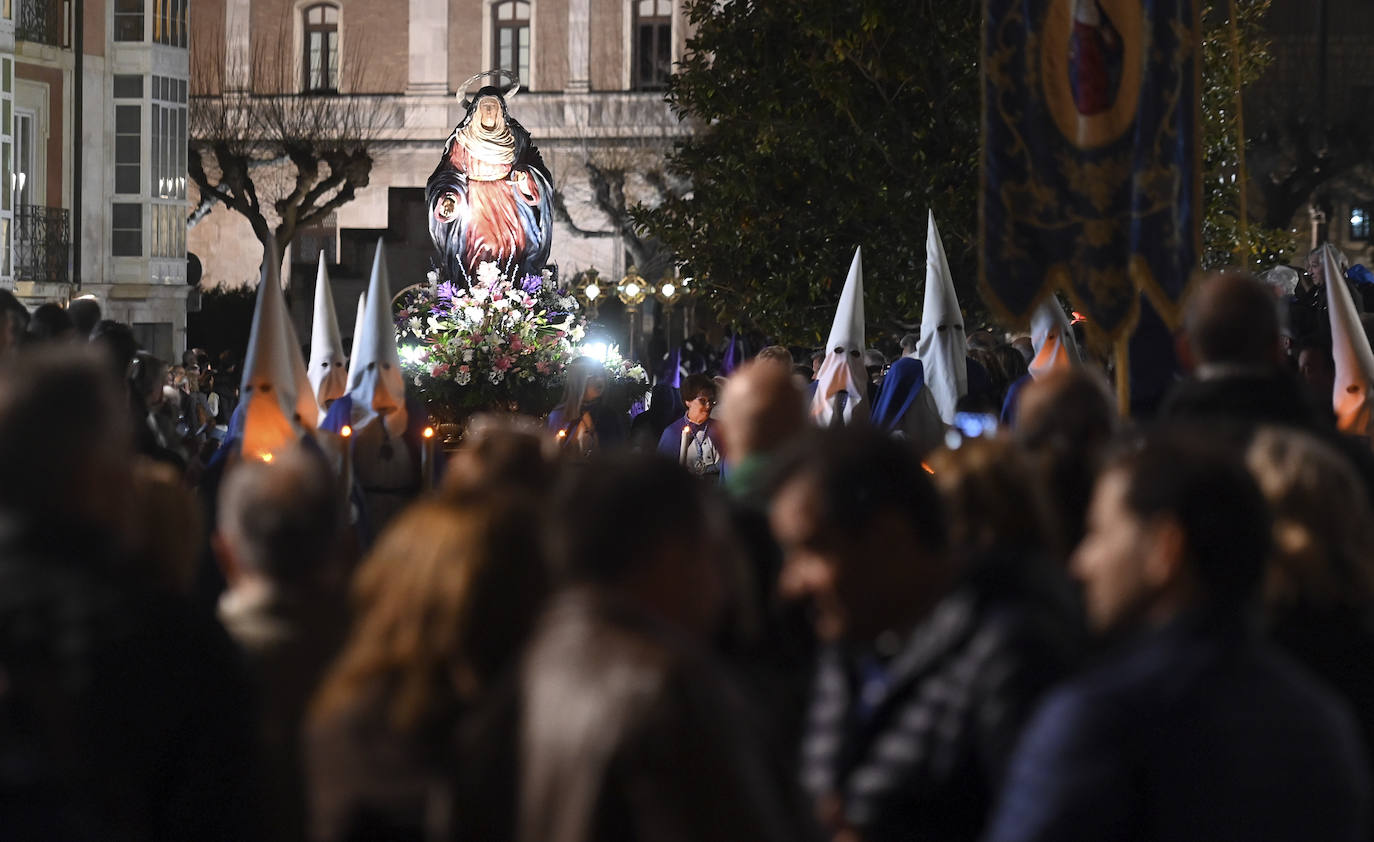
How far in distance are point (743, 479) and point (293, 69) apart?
44115 mm

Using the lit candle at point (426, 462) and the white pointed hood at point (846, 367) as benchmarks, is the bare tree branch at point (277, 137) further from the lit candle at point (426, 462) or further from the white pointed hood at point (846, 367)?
the lit candle at point (426, 462)

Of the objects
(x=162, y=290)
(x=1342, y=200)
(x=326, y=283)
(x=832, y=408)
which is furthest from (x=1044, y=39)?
(x=1342, y=200)

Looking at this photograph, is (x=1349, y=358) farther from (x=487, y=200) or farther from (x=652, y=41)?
(x=652, y=41)

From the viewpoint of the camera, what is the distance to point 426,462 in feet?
32.1

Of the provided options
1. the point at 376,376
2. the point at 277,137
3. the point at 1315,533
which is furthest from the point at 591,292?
the point at 1315,533

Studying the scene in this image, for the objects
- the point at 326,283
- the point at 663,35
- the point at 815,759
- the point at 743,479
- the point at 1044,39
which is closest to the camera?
the point at 815,759

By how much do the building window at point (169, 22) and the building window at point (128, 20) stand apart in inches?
9.9

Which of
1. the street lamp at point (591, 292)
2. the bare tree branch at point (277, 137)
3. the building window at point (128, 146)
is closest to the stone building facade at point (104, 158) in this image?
the building window at point (128, 146)

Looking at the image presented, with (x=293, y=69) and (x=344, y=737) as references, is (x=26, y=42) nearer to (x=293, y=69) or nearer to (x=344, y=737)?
(x=293, y=69)

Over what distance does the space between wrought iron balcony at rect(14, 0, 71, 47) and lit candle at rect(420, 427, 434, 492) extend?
71.1 feet

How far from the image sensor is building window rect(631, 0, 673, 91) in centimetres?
4594

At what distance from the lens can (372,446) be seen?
9.67m

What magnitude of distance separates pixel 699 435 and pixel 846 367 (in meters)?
1.21

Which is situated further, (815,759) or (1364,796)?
(815,759)
